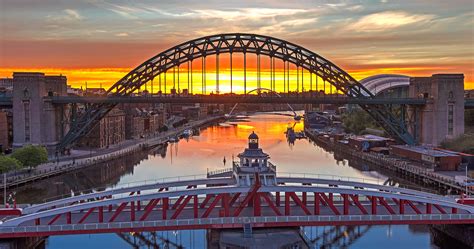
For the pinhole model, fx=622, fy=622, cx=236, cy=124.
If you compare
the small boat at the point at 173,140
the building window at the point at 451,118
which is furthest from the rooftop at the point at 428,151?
the small boat at the point at 173,140

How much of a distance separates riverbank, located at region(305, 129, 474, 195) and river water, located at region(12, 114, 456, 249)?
6.25 feet

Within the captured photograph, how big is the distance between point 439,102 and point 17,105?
4204cm

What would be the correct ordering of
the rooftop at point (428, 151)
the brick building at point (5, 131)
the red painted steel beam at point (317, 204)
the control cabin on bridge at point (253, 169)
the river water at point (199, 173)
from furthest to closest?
the brick building at point (5, 131), the rooftop at point (428, 151), the river water at point (199, 173), the control cabin on bridge at point (253, 169), the red painted steel beam at point (317, 204)

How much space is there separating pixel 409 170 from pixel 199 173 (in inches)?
694

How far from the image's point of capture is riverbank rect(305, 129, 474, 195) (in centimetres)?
4328

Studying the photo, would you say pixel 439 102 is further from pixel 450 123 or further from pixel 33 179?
pixel 33 179

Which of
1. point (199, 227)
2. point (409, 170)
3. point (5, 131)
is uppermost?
point (5, 131)

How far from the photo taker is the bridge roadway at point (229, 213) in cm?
2445

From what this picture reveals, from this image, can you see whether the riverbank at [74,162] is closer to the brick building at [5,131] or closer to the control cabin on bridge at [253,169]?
the brick building at [5,131]

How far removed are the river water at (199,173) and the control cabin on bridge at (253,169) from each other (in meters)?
3.70

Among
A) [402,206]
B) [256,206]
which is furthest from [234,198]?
[402,206]

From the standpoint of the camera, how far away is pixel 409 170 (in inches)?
2025

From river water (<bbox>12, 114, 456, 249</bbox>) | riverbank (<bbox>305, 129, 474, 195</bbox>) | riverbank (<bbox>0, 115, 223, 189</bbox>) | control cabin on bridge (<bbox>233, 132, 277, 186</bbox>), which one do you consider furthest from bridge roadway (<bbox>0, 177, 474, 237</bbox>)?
riverbank (<bbox>305, 129, 474, 195</bbox>)

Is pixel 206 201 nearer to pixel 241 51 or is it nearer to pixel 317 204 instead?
pixel 317 204
